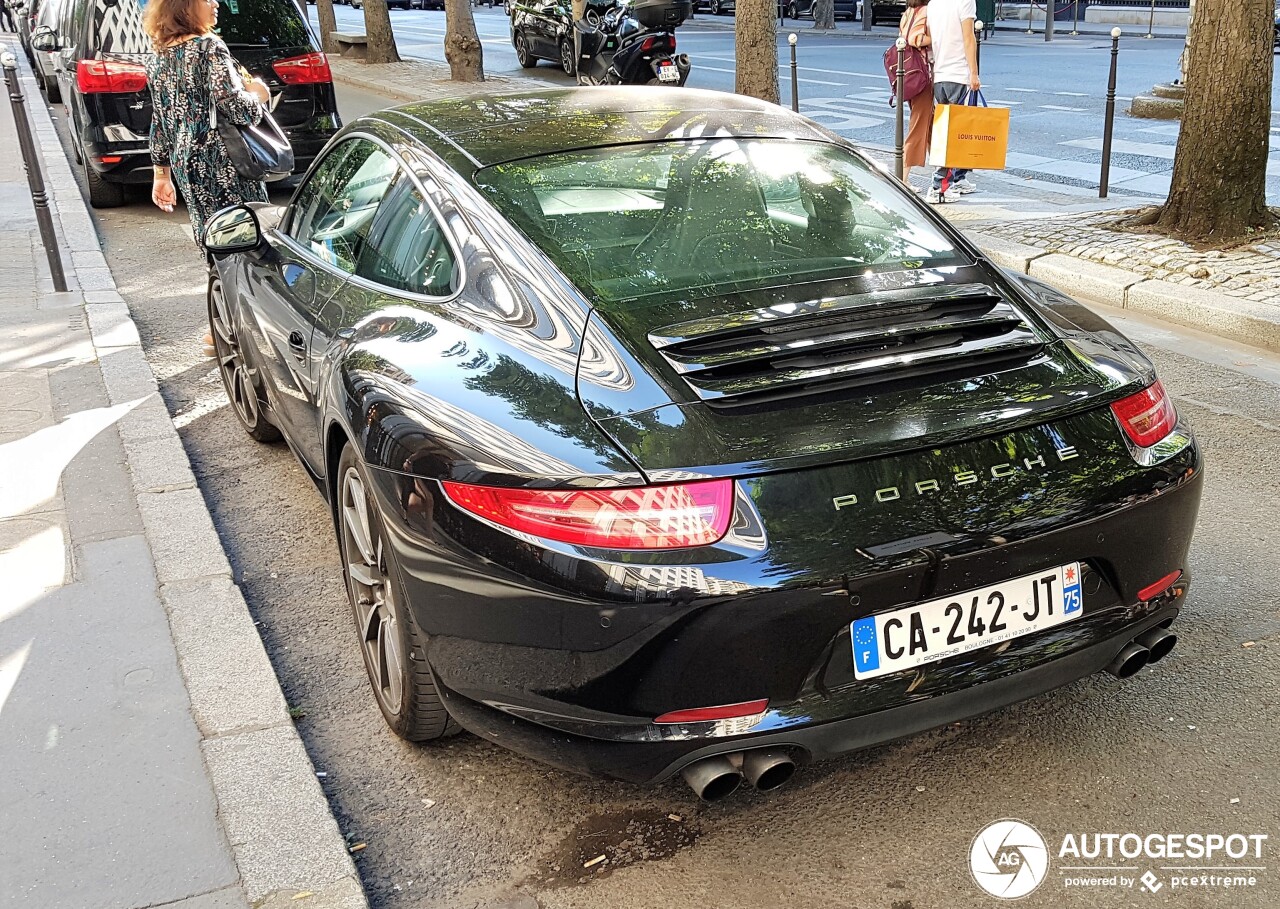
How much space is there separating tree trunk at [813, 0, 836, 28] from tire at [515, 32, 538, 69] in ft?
36.3

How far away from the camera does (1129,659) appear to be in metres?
2.87

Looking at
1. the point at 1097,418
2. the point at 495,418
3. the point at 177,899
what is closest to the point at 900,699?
the point at 1097,418

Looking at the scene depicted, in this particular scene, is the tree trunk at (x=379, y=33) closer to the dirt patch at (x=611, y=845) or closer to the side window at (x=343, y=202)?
the side window at (x=343, y=202)

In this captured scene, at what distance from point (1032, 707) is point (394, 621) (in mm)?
1643

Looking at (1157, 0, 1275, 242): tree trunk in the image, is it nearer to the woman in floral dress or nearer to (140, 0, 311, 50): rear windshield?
the woman in floral dress

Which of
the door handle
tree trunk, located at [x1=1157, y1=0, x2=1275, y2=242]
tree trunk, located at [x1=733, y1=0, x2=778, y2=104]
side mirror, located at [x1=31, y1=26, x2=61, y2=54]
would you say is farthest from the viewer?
side mirror, located at [x1=31, y1=26, x2=61, y2=54]

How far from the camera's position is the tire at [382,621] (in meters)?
2.96

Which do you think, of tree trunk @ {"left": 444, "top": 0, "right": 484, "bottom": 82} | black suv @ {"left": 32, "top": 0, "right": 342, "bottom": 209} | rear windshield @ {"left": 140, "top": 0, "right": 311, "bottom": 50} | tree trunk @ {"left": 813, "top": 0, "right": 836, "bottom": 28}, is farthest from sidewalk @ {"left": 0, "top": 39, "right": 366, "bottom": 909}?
tree trunk @ {"left": 813, "top": 0, "right": 836, "bottom": 28}

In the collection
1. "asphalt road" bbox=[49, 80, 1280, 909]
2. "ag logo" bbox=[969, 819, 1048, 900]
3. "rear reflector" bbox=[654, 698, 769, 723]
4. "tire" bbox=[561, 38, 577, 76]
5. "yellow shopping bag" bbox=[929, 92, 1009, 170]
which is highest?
"tire" bbox=[561, 38, 577, 76]

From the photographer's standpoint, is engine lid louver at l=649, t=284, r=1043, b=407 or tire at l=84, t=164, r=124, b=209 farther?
tire at l=84, t=164, r=124, b=209

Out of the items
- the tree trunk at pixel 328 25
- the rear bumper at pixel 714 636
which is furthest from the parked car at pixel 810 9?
the rear bumper at pixel 714 636

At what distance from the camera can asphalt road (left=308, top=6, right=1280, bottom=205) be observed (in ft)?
38.3

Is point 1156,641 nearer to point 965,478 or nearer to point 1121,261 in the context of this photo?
point 965,478

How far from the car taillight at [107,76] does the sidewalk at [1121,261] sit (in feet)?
19.7
